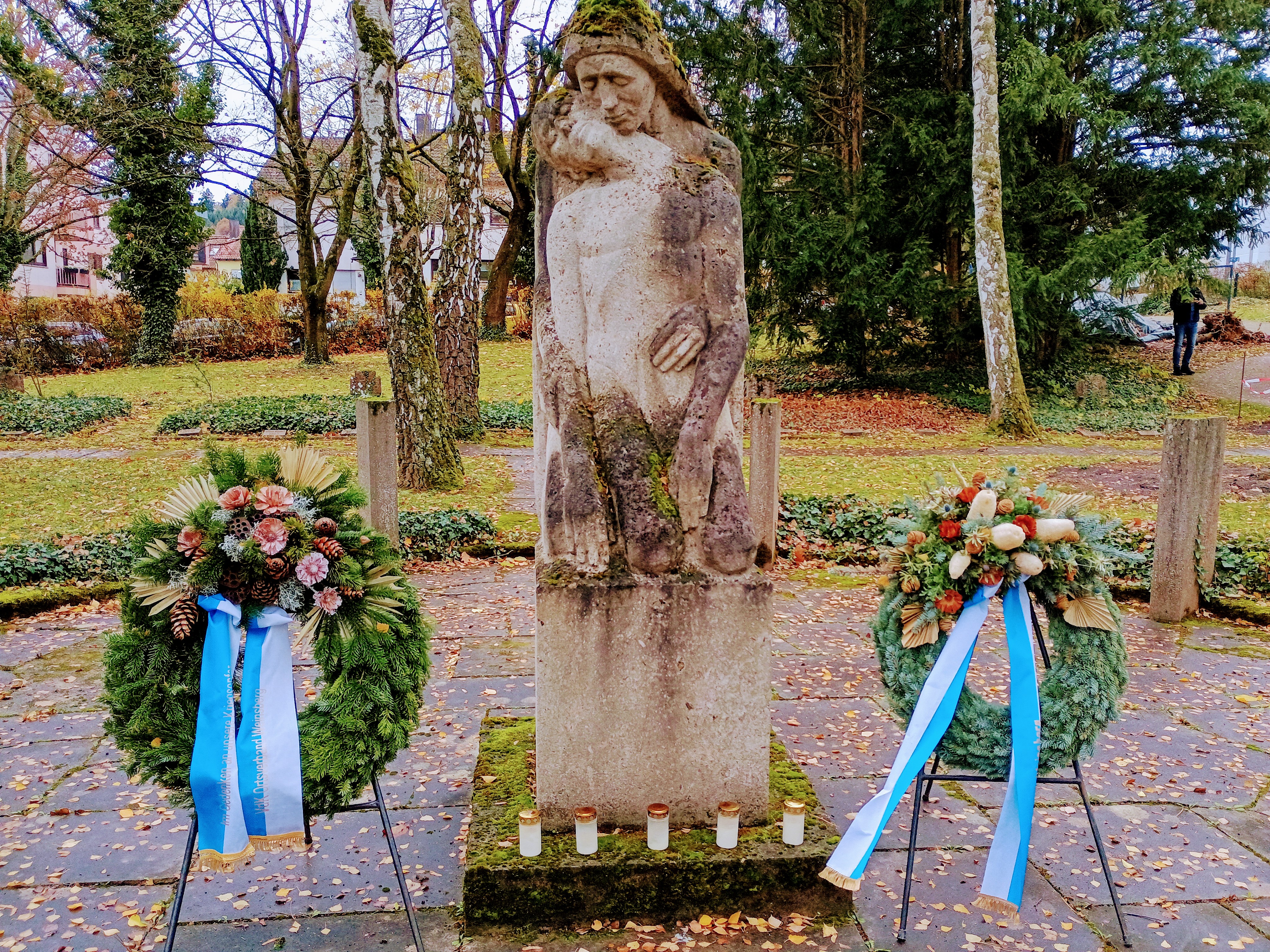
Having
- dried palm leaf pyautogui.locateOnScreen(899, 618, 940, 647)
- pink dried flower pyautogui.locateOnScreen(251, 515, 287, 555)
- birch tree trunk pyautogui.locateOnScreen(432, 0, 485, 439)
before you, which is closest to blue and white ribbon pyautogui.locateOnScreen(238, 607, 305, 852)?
pink dried flower pyautogui.locateOnScreen(251, 515, 287, 555)

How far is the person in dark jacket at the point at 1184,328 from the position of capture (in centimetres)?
1994

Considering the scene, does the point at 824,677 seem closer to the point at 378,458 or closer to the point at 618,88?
the point at 378,458

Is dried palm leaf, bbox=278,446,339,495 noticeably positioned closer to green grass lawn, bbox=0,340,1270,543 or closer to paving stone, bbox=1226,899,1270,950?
paving stone, bbox=1226,899,1270,950

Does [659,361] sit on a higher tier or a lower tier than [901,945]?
higher

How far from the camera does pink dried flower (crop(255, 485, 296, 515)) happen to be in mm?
3168

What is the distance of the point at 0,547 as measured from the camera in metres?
8.06

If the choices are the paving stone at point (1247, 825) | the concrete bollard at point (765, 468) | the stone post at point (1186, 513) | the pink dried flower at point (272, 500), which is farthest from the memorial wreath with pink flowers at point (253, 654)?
the stone post at point (1186, 513)

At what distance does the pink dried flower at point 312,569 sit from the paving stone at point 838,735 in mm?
2217

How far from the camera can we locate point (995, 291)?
613 inches

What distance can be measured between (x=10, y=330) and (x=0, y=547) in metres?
17.9

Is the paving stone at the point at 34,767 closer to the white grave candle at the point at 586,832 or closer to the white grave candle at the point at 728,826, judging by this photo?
the white grave candle at the point at 586,832

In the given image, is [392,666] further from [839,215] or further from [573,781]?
[839,215]

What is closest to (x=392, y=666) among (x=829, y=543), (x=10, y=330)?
(x=829, y=543)

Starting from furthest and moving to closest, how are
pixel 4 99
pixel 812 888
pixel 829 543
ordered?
pixel 4 99 < pixel 829 543 < pixel 812 888
